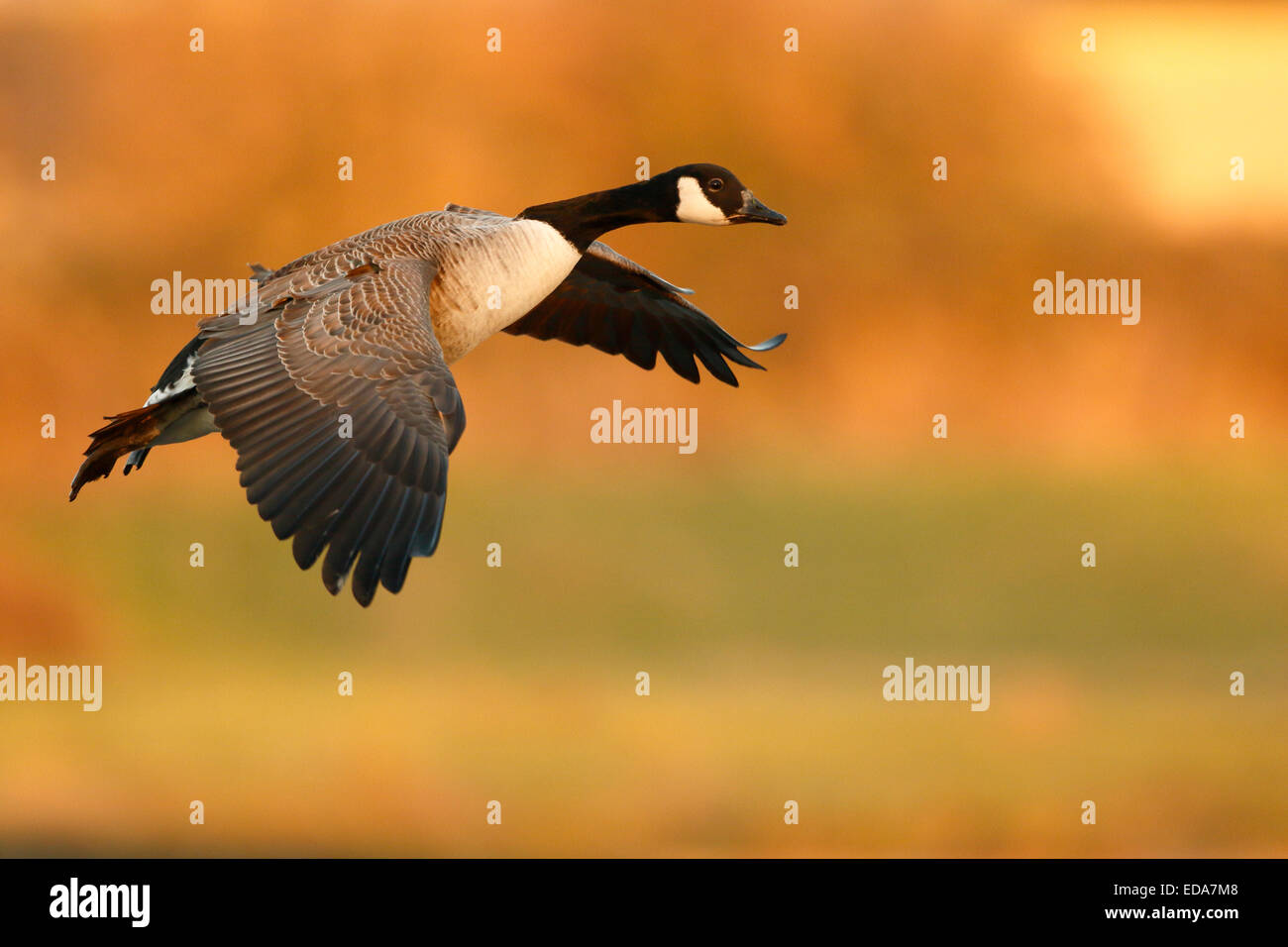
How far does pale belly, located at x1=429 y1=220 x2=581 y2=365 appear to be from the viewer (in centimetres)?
562

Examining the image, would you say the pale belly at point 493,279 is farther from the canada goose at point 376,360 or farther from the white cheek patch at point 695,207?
the white cheek patch at point 695,207

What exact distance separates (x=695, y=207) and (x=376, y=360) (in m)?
1.93

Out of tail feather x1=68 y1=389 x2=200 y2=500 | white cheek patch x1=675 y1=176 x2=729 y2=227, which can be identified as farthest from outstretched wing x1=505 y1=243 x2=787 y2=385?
tail feather x1=68 y1=389 x2=200 y2=500

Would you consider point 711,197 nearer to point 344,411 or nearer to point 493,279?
point 493,279

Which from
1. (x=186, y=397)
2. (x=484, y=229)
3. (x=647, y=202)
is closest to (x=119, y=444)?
(x=186, y=397)

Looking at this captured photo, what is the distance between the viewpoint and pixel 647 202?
6.07 m

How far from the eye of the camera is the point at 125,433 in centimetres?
535

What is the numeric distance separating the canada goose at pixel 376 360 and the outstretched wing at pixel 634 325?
0.04m

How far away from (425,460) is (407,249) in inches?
55.0

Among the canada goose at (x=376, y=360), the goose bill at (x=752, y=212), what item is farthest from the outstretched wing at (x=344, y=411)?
the goose bill at (x=752, y=212)

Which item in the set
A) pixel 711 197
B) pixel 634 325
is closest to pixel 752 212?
pixel 711 197

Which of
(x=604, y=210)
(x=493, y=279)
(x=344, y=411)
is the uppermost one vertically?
(x=604, y=210)

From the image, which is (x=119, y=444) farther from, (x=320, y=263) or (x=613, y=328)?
(x=613, y=328)

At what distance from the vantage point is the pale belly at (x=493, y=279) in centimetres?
562
